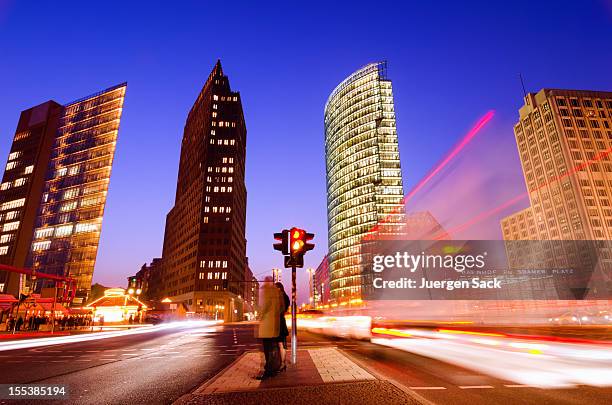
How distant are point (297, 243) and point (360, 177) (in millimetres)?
119656

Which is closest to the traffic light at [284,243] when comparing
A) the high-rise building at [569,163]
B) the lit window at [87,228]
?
the lit window at [87,228]

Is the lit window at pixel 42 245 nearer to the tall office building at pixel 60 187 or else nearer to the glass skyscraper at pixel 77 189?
the glass skyscraper at pixel 77 189

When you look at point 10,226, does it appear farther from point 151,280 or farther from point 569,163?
point 569,163

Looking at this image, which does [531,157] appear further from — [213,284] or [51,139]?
[51,139]

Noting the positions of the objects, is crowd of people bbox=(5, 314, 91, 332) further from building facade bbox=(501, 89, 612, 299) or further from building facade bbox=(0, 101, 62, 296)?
building facade bbox=(501, 89, 612, 299)

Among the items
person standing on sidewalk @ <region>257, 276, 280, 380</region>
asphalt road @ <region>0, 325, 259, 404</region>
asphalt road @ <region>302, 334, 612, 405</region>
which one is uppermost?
person standing on sidewalk @ <region>257, 276, 280, 380</region>

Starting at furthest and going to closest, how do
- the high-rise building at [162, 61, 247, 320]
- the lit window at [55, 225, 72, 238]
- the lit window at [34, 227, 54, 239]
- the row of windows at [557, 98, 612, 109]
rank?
the row of windows at [557, 98, 612, 109] → the high-rise building at [162, 61, 247, 320] → the lit window at [34, 227, 54, 239] → the lit window at [55, 225, 72, 238]

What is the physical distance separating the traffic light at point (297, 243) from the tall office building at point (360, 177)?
11046 cm

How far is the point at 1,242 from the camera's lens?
99.7m

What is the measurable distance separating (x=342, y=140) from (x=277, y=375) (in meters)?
134

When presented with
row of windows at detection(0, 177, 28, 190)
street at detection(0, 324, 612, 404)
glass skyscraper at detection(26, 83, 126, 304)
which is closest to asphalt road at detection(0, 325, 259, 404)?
street at detection(0, 324, 612, 404)

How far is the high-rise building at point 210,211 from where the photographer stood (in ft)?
336

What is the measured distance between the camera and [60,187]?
103938mm

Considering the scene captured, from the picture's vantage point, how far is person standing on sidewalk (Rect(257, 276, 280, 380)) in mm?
6952
